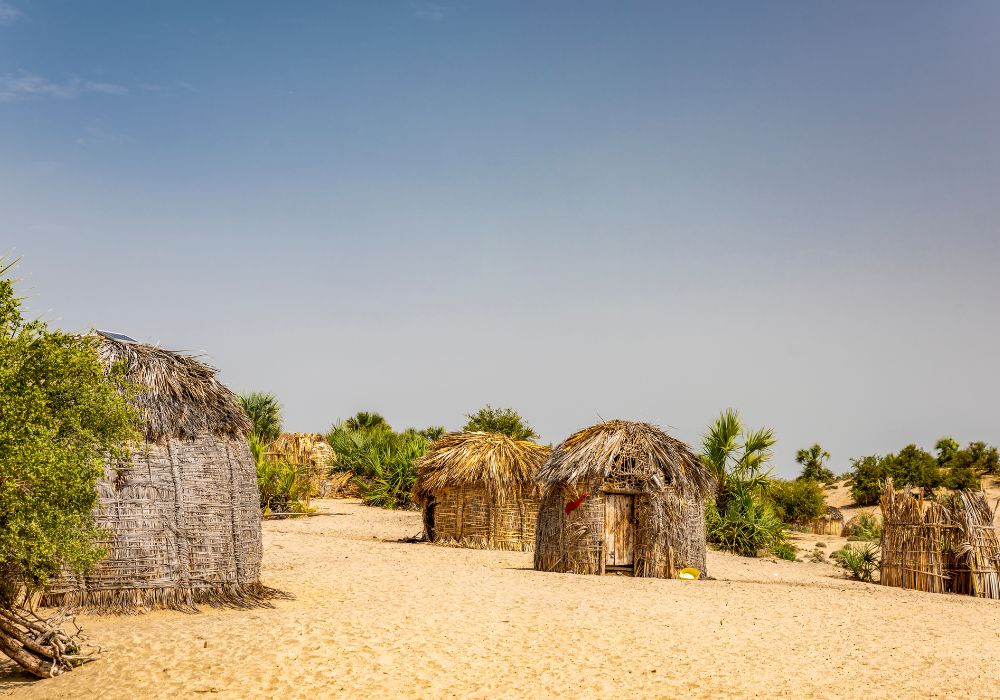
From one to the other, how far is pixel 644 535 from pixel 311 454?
22.1 m

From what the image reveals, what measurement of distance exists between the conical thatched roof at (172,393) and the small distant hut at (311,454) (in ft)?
72.2

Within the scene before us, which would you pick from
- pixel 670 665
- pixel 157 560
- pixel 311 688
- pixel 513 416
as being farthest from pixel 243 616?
pixel 513 416

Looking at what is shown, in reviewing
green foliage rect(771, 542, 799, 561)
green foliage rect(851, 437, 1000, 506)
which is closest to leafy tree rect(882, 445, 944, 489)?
green foliage rect(851, 437, 1000, 506)

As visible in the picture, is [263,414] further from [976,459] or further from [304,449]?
[976,459]

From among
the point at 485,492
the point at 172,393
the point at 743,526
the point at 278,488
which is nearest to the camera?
the point at 172,393

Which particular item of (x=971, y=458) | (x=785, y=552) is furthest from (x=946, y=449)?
(x=785, y=552)

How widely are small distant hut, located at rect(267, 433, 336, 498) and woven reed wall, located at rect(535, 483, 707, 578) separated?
1933cm

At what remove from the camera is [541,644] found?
11.4 m

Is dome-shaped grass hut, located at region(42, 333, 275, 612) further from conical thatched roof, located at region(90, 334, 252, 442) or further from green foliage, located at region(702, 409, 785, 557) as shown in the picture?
green foliage, located at region(702, 409, 785, 557)

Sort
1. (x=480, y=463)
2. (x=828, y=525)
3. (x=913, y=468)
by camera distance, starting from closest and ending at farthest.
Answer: (x=480, y=463), (x=828, y=525), (x=913, y=468)

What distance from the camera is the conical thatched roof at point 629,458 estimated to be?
18.0 metres

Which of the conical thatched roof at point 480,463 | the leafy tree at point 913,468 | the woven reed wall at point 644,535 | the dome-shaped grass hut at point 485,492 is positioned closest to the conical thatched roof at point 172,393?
the woven reed wall at point 644,535

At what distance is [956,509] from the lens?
17.9 meters

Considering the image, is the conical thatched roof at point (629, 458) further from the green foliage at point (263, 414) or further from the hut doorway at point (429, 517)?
the green foliage at point (263, 414)
